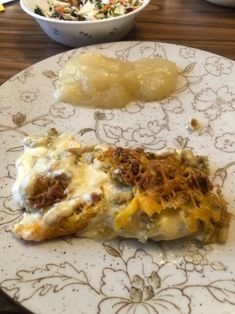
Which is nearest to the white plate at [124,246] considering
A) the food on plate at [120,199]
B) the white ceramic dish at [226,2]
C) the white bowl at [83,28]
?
the food on plate at [120,199]

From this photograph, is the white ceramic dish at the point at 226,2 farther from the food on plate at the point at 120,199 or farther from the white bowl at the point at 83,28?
the food on plate at the point at 120,199

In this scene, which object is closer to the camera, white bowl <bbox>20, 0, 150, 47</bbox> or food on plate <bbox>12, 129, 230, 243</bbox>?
food on plate <bbox>12, 129, 230, 243</bbox>

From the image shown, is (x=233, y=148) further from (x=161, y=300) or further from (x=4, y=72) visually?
(x=4, y=72)

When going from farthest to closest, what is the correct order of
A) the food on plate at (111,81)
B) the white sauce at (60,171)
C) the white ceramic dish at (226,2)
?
the white ceramic dish at (226,2) < the food on plate at (111,81) < the white sauce at (60,171)

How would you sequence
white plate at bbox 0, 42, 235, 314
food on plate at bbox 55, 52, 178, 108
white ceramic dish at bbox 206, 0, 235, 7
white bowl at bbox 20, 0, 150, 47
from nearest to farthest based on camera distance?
white plate at bbox 0, 42, 235, 314 < food on plate at bbox 55, 52, 178, 108 < white bowl at bbox 20, 0, 150, 47 < white ceramic dish at bbox 206, 0, 235, 7

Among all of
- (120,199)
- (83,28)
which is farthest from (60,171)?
(83,28)

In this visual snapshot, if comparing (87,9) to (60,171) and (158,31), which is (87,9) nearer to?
(158,31)

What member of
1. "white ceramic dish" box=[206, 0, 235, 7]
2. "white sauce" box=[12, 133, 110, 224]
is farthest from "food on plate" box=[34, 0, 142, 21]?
"white sauce" box=[12, 133, 110, 224]

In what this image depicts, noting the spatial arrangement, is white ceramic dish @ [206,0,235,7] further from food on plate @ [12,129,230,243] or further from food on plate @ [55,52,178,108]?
food on plate @ [12,129,230,243]
